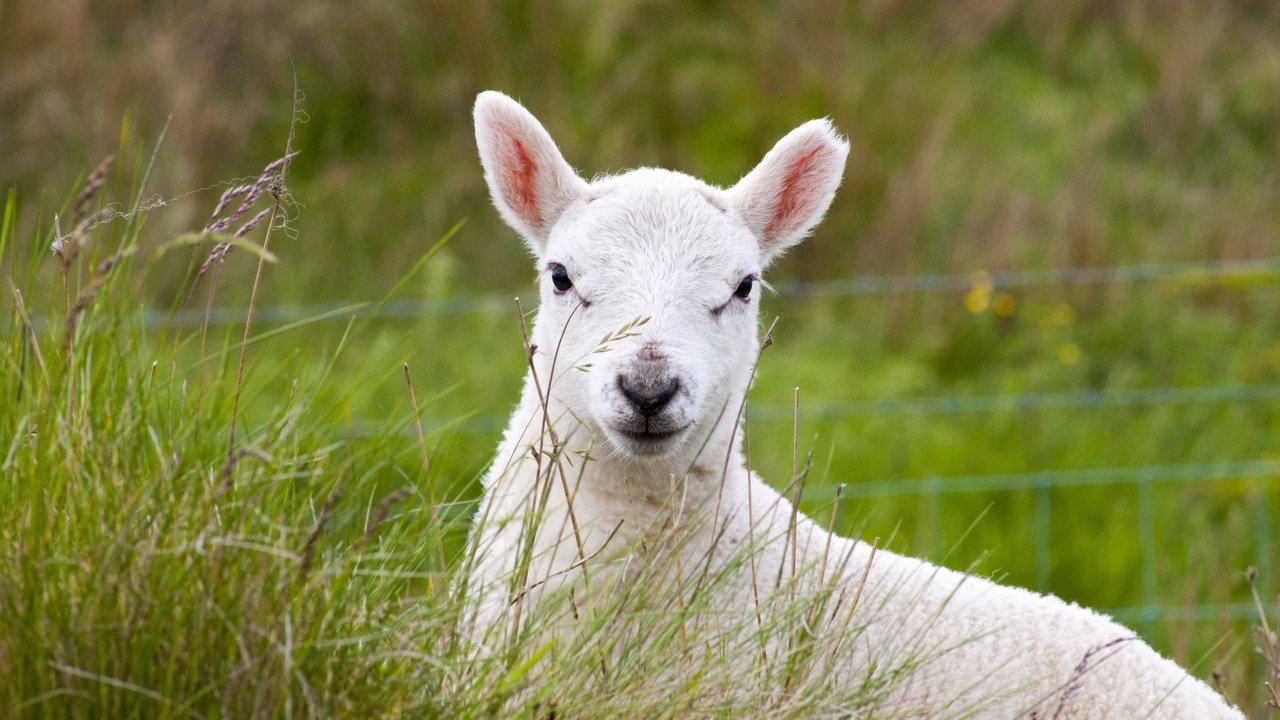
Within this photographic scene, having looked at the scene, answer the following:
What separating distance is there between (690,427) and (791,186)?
3.19ft

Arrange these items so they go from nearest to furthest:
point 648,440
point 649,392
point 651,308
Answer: point 649,392 < point 648,440 < point 651,308

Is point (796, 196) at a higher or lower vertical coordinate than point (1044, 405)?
lower

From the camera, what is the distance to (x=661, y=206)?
348cm

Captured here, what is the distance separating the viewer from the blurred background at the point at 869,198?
20.6 feet

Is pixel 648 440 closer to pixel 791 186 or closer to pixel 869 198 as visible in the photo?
pixel 791 186

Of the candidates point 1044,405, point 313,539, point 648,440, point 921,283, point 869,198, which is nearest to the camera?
point 313,539

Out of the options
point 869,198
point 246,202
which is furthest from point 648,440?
point 869,198

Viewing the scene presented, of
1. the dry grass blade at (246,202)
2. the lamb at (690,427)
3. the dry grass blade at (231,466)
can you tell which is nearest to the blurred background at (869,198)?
the lamb at (690,427)

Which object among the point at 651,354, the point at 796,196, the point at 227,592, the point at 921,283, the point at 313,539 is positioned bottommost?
the point at 227,592

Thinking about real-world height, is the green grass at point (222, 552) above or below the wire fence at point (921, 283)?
below

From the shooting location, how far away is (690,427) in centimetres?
309

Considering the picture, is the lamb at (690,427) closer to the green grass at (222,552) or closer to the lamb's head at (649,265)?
the lamb's head at (649,265)

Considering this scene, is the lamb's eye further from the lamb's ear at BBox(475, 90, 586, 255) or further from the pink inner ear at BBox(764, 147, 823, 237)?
the pink inner ear at BBox(764, 147, 823, 237)

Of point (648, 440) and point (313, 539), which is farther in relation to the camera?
point (648, 440)
